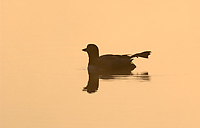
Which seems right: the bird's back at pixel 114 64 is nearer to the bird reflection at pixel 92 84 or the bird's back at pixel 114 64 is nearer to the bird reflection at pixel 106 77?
the bird reflection at pixel 106 77

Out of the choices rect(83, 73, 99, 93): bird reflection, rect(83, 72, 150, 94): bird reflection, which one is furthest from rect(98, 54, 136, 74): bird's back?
rect(83, 73, 99, 93): bird reflection

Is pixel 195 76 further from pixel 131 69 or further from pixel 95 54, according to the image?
pixel 95 54

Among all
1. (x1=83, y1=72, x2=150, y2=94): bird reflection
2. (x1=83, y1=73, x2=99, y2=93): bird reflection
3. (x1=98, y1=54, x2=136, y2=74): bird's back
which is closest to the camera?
(x1=83, y1=73, x2=99, y2=93): bird reflection

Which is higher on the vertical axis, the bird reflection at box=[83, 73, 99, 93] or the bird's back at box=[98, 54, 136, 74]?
the bird's back at box=[98, 54, 136, 74]

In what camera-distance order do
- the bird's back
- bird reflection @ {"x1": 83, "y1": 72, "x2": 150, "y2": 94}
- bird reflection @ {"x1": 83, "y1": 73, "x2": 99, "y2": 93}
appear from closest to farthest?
bird reflection @ {"x1": 83, "y1": 73, "x2": 99, "y2": 93}, bird reflection @ {"x1": 83, "y1": 72, "x2": 150, "y2": 94}, the bird's back

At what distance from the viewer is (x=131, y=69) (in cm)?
1850

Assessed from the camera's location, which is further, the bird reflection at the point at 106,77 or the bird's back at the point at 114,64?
the bird's back at the point at 114,64

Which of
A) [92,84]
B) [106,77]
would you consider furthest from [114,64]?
[92,84]

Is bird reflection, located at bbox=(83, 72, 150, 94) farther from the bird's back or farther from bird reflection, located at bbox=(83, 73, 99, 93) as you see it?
the bird's back

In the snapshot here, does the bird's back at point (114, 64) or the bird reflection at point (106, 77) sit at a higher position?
the bird's back at point (114, 64)

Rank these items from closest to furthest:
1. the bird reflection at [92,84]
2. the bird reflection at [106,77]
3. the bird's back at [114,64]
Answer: the bird reflection at [92,84], the bird reflection at [106,77], the bird's back at [114,64]

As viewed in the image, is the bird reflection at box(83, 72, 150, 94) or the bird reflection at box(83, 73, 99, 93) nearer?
the bird reflection at box(83, 73, 99, 93)

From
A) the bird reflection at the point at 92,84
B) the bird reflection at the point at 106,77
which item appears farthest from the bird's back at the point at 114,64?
the bird reflection at the point at 92,84

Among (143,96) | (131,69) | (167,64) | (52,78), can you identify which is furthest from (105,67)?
(143,96)
